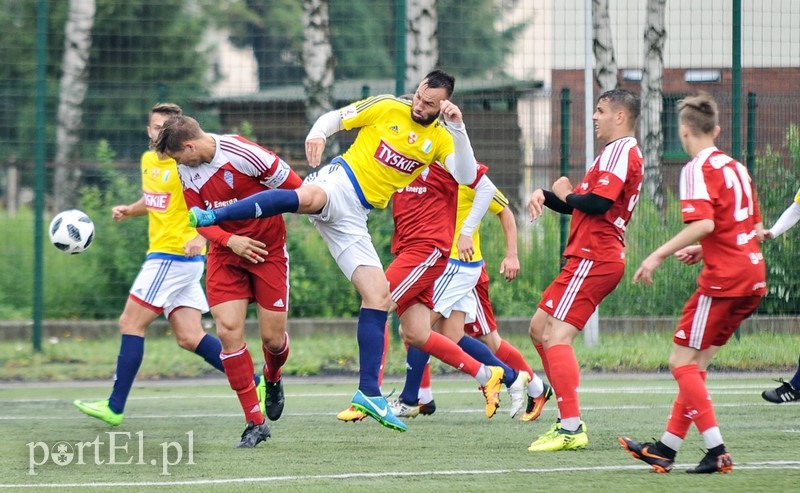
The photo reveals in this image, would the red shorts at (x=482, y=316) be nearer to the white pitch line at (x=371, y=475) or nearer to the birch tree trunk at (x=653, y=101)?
the white pitch line at (x=371, y=475)

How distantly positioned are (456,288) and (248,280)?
72.2 inches

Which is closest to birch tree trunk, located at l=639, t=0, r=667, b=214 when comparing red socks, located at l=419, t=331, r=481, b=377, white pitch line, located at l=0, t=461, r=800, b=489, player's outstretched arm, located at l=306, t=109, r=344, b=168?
red socks, located at l=419, t=331, r=481, b=377

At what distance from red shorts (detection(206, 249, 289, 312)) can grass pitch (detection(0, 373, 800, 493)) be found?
0.87 meters

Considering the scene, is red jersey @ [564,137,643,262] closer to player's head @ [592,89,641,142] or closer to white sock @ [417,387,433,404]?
player's head @ [592,89,641,142]

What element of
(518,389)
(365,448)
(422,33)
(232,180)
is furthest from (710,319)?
(422,33)

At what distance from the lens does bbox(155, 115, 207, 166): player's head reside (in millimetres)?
6859

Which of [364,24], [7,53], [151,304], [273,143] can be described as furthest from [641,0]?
[364,24]

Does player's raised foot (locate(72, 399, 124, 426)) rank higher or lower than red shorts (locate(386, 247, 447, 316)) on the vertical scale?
lower

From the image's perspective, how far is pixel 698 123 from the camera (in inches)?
239

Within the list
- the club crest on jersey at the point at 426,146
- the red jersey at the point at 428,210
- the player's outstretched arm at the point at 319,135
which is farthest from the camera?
the red jersey at the point at 428,210

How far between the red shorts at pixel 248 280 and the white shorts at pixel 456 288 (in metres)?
1.45

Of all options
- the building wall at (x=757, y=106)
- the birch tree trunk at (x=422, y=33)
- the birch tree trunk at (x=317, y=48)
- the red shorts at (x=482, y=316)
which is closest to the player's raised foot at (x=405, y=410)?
the red shorts at (x=482, y=316)

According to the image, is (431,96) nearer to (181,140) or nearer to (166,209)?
(181,140)

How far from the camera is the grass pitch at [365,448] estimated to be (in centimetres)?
571
